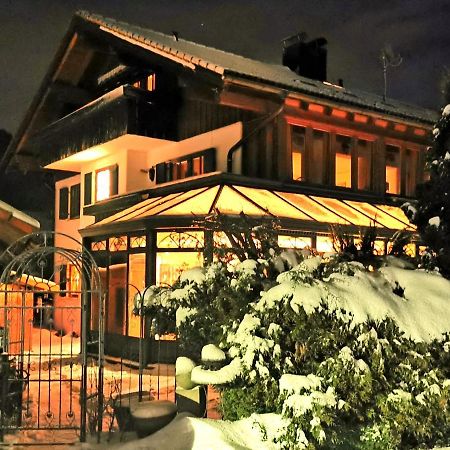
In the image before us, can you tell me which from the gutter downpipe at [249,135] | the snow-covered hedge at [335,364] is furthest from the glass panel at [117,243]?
the snow-covered hedge at [335,364]

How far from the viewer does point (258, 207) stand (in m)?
13.6

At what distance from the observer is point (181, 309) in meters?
7.33

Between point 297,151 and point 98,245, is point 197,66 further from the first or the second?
point 98,245

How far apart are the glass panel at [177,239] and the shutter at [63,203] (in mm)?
9594

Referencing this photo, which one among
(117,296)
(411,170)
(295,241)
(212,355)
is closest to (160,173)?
(117,296)

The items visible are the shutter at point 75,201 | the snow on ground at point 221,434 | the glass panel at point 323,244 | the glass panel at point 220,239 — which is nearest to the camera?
the snow on ground at point 221,434

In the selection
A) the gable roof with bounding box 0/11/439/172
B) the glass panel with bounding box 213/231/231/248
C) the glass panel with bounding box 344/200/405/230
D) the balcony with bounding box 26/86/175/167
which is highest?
the gable roof with bounding box 0/11/439/172

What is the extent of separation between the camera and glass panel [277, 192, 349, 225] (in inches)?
572

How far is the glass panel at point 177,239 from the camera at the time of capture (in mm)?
14743

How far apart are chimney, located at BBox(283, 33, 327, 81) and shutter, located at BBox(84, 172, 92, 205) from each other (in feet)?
25.3

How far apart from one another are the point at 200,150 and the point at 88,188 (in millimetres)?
6375

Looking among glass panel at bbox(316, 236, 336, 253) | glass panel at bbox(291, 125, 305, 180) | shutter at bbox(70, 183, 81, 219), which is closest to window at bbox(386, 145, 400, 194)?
glass panel at bbox(291, 125, 305, 180)

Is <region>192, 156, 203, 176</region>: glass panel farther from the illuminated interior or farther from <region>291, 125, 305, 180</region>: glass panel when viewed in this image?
the illuminated interior

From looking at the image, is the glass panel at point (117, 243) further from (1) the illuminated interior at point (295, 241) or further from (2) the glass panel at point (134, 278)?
(1) the illuminated interior at point (295, 241)
